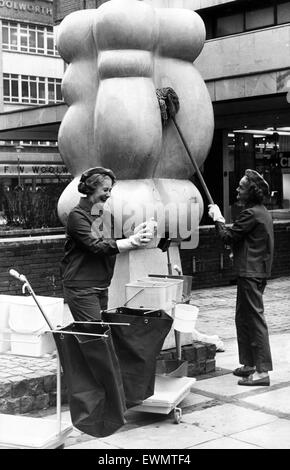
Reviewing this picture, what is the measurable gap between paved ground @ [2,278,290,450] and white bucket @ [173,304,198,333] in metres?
0.74

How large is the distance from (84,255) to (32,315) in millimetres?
754

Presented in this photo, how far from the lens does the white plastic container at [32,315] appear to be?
477 centimetres

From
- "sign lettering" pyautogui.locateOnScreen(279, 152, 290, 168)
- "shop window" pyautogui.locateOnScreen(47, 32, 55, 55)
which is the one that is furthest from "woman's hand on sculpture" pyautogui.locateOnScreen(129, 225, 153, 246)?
"shop window" pyautogui.locateOnScreen(47, 32, 55, 55)

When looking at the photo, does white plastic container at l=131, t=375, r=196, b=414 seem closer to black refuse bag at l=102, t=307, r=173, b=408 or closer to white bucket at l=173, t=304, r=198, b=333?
black refuse bag at l=102, t=307, r=173, b=408

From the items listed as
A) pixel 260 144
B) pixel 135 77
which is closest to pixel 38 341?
pixel 135 77

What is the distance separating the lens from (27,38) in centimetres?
5053

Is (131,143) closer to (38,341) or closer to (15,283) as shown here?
(38,341)

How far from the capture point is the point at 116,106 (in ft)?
21.9

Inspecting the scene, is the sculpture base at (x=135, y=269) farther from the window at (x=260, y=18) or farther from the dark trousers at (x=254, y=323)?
the window at (x=260, y=18)

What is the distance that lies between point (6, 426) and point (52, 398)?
1028 mm

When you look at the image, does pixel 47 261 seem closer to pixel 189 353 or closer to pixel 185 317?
pixel 189 353

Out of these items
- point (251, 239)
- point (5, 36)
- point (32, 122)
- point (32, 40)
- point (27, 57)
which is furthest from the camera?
point (32, 40)

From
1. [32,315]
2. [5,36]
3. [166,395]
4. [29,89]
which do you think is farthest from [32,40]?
[32,315]

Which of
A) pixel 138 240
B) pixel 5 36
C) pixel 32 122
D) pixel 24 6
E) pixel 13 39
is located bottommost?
pixel 138 240
